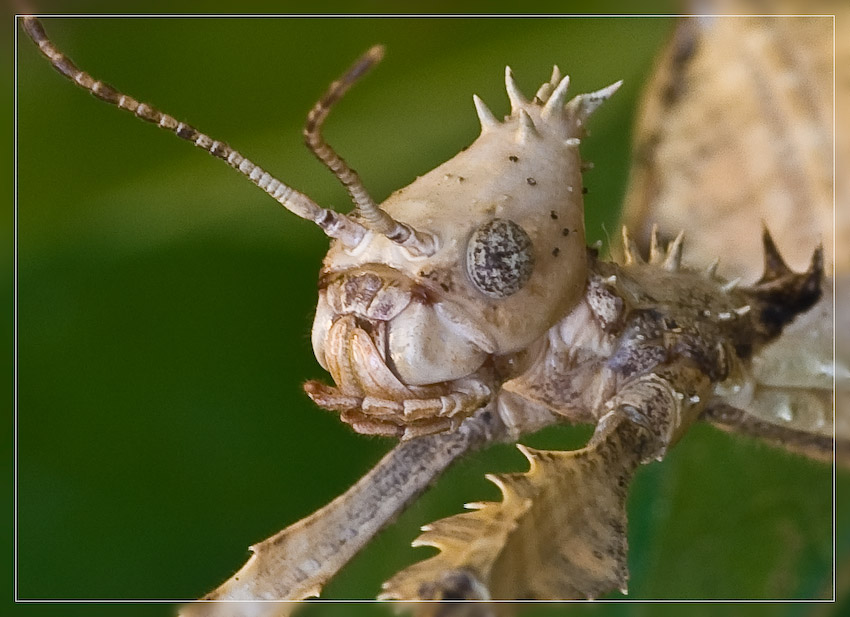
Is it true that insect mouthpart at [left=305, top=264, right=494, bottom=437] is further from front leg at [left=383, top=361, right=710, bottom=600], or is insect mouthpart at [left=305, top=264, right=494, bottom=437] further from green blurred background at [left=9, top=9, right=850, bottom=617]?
green blurred background at [left=9, top=9, right=850, bottom=617]

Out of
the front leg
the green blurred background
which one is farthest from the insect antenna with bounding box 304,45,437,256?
the green blurred background

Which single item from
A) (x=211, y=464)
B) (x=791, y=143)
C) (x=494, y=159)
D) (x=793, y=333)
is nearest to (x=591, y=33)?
(x=791, y=143)

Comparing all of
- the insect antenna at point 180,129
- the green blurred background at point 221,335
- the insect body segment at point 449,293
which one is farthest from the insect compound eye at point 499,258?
the green blurred background at point 221,335

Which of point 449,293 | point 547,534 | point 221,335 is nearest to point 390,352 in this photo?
point 449,293

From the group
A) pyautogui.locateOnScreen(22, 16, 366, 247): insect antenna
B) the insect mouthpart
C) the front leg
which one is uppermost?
pyautogui.locateOnScreen(22, 16, 366, 247): insect antenna

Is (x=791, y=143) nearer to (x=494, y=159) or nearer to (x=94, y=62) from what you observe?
(x=494, y=159)

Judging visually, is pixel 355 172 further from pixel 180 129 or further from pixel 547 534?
pixel 547 534
